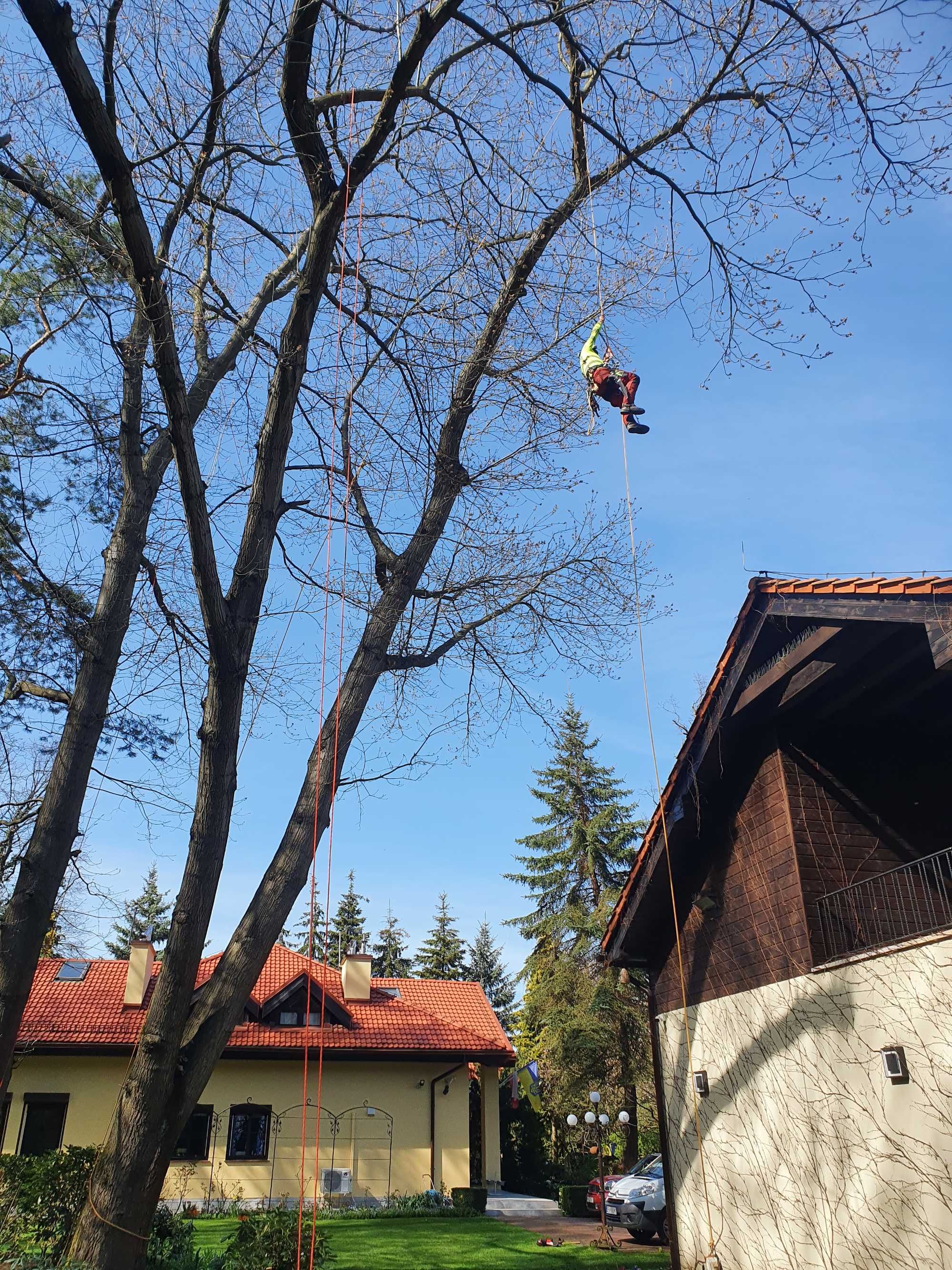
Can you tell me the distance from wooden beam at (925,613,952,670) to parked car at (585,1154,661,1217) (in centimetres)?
1092

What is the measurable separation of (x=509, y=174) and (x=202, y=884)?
18.9 ft

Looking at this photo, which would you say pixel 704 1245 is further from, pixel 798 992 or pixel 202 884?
pixel 202 884

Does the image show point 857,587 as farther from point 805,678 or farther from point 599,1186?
point 599,1186

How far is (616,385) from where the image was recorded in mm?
7129

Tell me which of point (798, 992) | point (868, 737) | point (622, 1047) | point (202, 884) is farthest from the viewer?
point (622, 1047)

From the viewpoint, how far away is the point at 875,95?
20.4ft

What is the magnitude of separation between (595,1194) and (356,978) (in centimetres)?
768

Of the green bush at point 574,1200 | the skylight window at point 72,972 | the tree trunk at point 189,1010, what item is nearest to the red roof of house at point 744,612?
the tree trunk at point 189,1010

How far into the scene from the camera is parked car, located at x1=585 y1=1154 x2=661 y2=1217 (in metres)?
14.8

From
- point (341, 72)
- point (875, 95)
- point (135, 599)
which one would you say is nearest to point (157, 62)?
point (341, 72)

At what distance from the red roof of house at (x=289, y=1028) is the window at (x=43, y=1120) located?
4.17 feet

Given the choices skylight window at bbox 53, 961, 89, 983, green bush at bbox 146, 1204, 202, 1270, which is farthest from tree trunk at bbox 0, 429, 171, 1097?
skylight window at bbox 53, 961, 89, 983

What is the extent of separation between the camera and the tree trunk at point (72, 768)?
20.6ft

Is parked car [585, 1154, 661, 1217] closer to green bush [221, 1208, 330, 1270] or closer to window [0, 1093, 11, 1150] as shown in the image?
green bush [221, 1208, 330, 1270]
